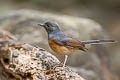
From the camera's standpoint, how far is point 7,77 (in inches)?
287

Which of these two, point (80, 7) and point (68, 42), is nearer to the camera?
point (68, 42)

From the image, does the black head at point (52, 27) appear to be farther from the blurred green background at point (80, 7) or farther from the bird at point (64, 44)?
the blurred green background at point (80, 7)

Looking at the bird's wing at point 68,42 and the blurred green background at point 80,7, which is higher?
the blurred green background at point 80,7

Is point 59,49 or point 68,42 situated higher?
point 68,42

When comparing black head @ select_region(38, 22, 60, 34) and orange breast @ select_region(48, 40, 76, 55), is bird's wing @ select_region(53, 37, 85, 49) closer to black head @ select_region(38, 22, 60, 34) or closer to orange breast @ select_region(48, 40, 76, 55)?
orange breast @ select_region(48, 40, 76, 55)

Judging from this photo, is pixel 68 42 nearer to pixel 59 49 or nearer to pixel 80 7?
pixel 59 49

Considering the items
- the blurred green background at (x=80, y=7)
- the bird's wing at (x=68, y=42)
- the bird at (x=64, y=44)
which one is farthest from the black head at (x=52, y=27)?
the blurred green background at (x=80, y=7)

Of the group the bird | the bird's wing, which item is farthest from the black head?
the bird's wing

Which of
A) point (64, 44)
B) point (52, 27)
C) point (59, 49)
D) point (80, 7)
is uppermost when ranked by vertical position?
point (80, 7)

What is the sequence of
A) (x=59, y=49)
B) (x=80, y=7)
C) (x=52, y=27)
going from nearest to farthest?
(x=59, y=49) → (x=52, y=27) → (x=80, y=7)

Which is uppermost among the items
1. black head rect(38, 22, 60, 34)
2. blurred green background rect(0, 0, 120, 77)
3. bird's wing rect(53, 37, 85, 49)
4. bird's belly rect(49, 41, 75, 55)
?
blurred green background rect(0, 0, 120, 77)

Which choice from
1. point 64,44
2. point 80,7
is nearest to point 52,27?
point 64,44

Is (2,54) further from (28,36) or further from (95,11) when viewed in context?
(95,11)

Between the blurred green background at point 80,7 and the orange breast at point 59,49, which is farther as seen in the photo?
the blurred green background at point 80,7
